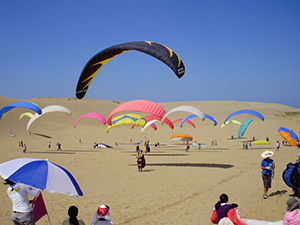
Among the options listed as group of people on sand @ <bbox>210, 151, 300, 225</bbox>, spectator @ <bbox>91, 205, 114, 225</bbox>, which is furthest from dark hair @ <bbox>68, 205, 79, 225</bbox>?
group of people on sand @ <bbox>210, 151, 300, 225</bbox>

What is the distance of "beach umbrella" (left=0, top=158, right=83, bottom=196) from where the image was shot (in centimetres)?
449

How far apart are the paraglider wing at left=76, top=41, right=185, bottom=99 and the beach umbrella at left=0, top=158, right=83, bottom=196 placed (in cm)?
871

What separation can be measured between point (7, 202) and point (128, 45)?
897 cm

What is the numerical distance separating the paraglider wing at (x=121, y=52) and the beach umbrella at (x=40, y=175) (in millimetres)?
8708

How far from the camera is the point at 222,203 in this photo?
5.13 metres

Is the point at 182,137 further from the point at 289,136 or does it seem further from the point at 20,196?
the point at 20,196

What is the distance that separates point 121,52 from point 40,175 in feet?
35.3

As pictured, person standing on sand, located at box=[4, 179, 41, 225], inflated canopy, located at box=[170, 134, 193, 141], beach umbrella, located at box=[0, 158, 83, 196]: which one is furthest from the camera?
inflated canopy, located at box=[170, 134, 193, 141]

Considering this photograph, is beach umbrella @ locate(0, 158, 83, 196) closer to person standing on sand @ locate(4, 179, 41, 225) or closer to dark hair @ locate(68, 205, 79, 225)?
person standing on sand @ locate(4, 179, 41, 225)

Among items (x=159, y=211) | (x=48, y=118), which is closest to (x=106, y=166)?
(x=159, y=211)

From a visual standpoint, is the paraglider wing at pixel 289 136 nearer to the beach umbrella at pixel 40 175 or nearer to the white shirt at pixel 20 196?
the beach umbrella at pixel 40 175

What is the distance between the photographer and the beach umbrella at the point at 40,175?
14.7 feet

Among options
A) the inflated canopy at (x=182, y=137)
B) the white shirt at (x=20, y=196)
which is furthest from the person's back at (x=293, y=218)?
the inflated canopy at (x=182, y=137)

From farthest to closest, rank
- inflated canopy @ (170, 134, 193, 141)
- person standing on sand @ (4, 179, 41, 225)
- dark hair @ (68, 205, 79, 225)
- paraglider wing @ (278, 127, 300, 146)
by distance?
inflated canopy @ (170, 134, 193, 141) < paraglider wing @ (278, 127, 300, 146) < person standing on sand @ (4, 179, 41, 225) < dark hair @ (68, 205, 79, 225)
